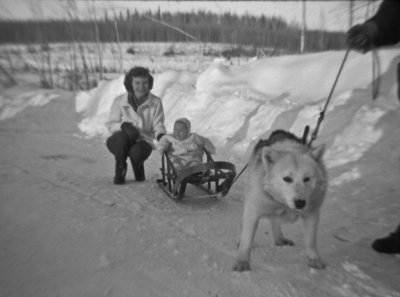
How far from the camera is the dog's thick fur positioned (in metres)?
2.21

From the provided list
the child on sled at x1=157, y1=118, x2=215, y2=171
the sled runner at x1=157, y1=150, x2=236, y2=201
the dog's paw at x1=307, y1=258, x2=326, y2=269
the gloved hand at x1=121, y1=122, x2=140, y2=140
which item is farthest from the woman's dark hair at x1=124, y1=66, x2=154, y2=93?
the dog's paw at x1=307, y1=258, x2=326, y2=269

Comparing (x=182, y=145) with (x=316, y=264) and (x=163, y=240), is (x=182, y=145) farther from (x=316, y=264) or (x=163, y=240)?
(x=316, y=264)

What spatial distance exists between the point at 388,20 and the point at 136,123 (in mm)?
3261

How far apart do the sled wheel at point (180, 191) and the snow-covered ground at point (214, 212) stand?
0.13 m

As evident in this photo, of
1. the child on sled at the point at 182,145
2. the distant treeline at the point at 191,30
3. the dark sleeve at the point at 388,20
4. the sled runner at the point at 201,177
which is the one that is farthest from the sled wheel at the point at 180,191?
the distant treeline at the point at 191,30

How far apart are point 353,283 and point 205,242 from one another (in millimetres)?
1173

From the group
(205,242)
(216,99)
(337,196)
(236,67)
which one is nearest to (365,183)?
(337,196)

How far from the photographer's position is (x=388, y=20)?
258 centimetres

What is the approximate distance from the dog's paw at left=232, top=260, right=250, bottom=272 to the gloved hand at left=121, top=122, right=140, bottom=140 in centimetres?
265

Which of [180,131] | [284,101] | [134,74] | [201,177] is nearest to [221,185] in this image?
[201,177]

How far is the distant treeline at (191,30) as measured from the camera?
1002cm

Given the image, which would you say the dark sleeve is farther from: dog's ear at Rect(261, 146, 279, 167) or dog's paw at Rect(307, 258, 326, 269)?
dog's paw at Rect(307, 258, 326, 269)

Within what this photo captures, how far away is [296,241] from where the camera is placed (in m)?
2.98

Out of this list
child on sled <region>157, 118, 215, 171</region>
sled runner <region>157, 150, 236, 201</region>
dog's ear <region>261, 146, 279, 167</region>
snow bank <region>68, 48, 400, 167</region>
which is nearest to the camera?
dog's ear <region>261, 146, 279, 167</region>
